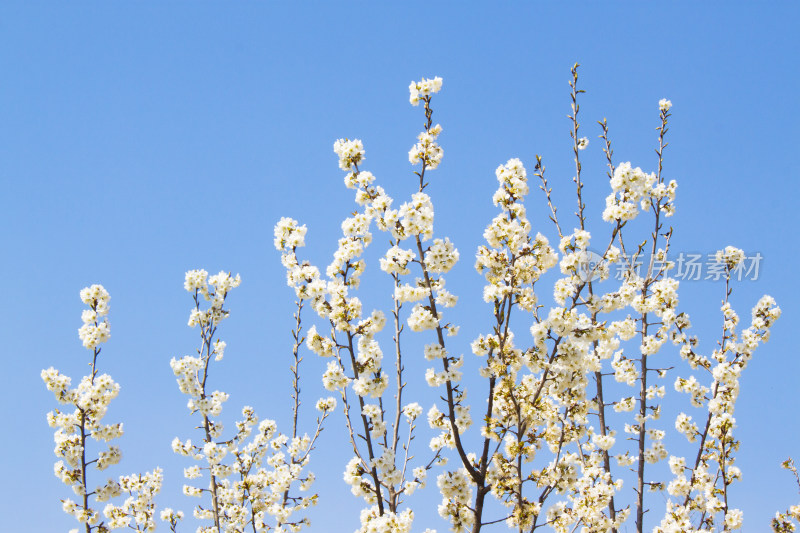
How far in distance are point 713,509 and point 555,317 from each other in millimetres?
4899

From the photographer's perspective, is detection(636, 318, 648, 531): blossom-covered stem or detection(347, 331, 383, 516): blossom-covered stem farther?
detection(636, 318, 648, 531): blossom-covered stem

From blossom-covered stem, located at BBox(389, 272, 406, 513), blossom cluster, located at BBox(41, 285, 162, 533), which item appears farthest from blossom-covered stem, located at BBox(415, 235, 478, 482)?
blossom cluster, located at BBox(41, 285, 162, 533)

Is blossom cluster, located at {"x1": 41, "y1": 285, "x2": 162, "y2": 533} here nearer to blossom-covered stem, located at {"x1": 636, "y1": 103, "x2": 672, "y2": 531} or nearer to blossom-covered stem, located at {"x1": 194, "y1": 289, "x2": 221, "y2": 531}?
blossom-covered stem, located at {"x1": 194, "y1": 289, "x2": 221, "y2": 531}

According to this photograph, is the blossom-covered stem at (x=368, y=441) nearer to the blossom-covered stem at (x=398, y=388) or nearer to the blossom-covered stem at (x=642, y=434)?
the blossom-covered stem at (x=398, y=388)

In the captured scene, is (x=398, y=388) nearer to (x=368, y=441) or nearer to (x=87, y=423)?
(x=368, y=441)

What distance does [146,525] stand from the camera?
1045 centimetres

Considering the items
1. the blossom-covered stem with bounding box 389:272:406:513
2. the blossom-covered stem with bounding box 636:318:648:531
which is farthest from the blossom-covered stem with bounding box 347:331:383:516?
the blossom-covered stem with bounding box 636:318:648:531

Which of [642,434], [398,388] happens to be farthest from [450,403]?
[642,434]

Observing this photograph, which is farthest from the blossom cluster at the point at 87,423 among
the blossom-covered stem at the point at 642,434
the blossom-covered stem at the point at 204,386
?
the blossom-covered stem at the point at 642,434

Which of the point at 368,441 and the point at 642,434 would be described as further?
the point at 642,434

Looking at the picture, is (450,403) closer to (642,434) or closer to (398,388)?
(398,388)

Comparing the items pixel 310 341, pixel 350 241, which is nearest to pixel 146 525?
pixel 310 341

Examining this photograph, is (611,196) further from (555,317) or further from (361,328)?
(361,328)

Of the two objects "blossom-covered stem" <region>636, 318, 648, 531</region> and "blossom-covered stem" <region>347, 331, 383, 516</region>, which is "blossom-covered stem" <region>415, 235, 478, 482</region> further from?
"blossom-covered stem" <region>636, 318, 648, 531</region>
